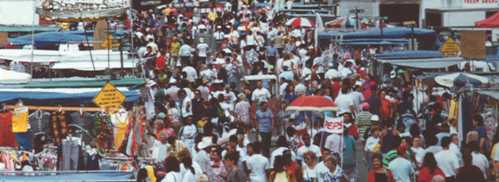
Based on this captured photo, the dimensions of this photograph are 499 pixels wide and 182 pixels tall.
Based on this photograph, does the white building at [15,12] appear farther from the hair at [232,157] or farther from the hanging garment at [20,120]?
the hair at [232,157]

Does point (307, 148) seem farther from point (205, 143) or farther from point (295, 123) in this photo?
point (295, 123)

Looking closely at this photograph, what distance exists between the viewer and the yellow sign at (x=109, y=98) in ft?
65.1

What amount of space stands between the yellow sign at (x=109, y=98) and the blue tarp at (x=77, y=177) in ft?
12.1

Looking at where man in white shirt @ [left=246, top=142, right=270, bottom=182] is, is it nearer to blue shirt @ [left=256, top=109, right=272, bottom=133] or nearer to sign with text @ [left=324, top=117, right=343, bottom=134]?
sign with text @ [left=324, top=117, right=343, bottom=134]

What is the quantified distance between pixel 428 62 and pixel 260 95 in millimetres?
3568

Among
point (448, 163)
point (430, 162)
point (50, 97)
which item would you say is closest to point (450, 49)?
point (448, 163)

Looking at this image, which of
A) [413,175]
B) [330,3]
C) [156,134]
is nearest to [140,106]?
[156,134]

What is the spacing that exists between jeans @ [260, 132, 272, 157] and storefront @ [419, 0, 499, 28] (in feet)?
75.0

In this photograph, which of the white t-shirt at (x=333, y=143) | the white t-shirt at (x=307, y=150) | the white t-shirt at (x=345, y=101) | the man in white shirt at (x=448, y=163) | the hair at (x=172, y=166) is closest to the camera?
the hair at (x=172, y=166)

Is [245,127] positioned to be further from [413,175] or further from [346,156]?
[413,175]

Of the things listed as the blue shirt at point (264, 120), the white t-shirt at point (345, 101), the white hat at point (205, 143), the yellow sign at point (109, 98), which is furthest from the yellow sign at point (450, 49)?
the yellow sign at point (109, 98)

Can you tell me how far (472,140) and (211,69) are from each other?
605 inches

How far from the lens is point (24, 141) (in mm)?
20500

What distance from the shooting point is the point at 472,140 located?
66.8 ft
